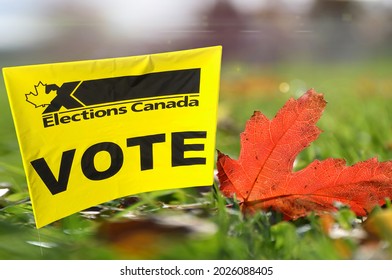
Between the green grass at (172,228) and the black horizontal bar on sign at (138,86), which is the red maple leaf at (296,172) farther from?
the black horizontal bar on sign at (138,86)

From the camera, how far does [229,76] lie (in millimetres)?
1385

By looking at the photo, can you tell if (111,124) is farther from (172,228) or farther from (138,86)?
(172,228)

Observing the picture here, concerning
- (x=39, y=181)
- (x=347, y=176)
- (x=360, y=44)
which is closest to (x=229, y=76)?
(x=360, y=44)

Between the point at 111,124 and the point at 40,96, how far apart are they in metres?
0.12

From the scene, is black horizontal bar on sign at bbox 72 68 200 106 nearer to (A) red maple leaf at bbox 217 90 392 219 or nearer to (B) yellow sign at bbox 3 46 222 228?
(B) yellow sign at bbox 3 46 222 228

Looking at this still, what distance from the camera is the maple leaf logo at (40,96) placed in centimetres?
101

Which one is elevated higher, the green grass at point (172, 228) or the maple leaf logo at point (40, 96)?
the maple leaf logo at point (40, 96)

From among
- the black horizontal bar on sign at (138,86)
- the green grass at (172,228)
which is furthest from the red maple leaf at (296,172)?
the black horizontal bar on sign at (138,86)

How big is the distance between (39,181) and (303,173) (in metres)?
0.44

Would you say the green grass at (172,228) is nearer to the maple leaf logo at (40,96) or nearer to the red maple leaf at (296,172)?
the red maple leaf at (296,172)

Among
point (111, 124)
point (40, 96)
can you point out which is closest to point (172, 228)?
point (111, 124)

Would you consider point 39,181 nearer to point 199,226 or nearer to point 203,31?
point 199,226

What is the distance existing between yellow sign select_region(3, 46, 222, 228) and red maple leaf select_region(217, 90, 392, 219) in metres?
0.07

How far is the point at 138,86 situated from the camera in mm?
1055
